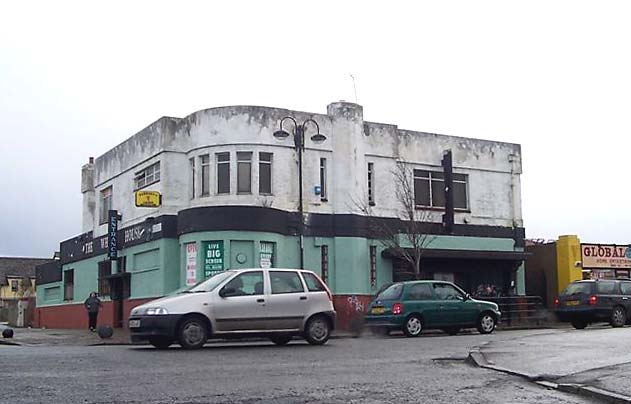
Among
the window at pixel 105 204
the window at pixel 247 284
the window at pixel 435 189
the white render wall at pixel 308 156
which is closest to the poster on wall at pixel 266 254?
the white render wall at pixel 308 156

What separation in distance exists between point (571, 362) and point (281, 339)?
7195mm

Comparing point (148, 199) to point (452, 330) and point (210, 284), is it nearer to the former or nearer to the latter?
point (452, 330)

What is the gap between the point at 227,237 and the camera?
2800 centimetres

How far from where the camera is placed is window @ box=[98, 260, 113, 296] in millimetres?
35375

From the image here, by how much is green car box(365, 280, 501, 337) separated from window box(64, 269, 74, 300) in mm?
21856

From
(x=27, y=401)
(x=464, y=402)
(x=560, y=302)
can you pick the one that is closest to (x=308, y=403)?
(x=464, y=402)

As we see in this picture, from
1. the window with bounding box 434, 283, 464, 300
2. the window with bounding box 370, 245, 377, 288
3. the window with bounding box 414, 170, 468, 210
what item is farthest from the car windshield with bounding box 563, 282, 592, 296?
the window with bounding box 414, 170, 468, 210

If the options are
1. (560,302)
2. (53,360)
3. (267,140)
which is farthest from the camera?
(267,140)

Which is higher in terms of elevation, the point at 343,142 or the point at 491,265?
the point at 343,142

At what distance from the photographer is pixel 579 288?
2631 cm

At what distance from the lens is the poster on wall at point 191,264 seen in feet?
93.2

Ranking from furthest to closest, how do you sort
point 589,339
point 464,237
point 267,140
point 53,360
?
point 464,237
point 267,140
point 589,339
point 53,360

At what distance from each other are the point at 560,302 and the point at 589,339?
9683 mm

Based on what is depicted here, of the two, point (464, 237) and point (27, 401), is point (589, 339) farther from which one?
point (464, 237)
